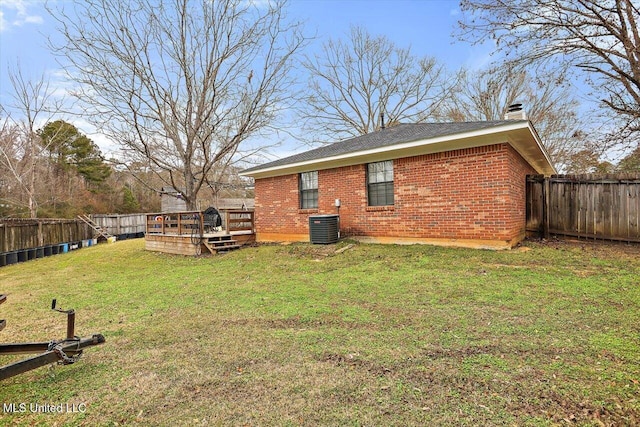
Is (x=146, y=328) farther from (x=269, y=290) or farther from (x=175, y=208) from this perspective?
(x=175, y=208)

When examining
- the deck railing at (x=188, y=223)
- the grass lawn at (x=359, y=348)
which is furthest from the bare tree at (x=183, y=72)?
the grass lawn at (x=359, y=348)

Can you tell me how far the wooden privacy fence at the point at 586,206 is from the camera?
759cm

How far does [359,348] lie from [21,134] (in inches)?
1104

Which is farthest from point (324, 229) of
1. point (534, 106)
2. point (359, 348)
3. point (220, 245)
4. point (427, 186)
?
point (534, 106)

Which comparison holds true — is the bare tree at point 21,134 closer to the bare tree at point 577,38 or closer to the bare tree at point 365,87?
the bare tree at point 365,87

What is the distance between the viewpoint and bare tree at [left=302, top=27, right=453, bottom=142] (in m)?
23.1

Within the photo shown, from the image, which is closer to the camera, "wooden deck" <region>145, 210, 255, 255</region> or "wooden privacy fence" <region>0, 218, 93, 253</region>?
"wooden deck" <region>145, 210, 255, 255</region>

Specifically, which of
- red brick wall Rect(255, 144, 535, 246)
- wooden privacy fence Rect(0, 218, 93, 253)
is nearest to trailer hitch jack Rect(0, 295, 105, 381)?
red brick wall Rect(255, 144, 535, 246)

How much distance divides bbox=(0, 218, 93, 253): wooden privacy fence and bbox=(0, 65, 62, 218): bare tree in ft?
20.9

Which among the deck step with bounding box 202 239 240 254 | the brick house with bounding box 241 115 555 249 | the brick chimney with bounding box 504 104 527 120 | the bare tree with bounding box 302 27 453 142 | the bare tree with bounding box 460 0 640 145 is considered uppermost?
the bare tree with bounding box 302 27 453 142

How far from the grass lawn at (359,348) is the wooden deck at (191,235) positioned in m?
4.02

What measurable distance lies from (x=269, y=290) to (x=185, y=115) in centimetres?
1065

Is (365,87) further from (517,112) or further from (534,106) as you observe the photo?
(517,112)

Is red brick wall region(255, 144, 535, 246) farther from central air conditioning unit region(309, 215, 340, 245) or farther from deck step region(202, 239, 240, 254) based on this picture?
deck step region(202, 239, 240, 254)
